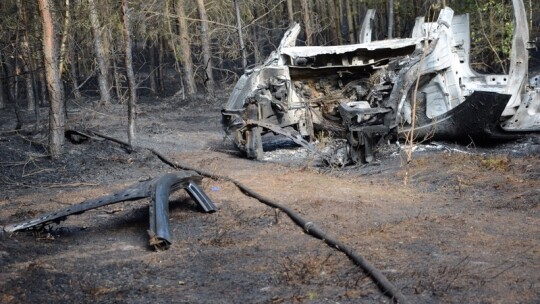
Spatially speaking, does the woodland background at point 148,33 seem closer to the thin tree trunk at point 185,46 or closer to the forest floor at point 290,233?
the thin tree trunk at point 185,46

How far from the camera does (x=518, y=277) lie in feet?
16.1

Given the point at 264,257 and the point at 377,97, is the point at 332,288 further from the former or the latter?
the point at 377,97

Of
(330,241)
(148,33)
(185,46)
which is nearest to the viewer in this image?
(330,241)

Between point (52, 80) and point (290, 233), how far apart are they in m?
6.98

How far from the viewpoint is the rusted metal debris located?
6.29 m

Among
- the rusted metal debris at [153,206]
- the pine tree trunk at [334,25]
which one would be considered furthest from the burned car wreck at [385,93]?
the pine tree trunk at [334,25]

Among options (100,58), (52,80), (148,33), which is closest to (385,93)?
(52,80)

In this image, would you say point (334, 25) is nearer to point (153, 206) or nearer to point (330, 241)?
point (153, 206)

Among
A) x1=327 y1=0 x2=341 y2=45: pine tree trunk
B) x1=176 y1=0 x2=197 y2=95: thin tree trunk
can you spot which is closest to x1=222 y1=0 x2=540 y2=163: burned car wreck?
x1=176 y1=0 x2=197 y2=95: thin tree trunk

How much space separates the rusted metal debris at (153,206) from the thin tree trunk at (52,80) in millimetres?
5017

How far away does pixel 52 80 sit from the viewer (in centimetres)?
1187

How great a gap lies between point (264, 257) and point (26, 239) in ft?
8.63

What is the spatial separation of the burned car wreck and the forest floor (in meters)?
0.48

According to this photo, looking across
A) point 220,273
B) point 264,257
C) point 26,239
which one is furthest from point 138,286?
point 26,239
